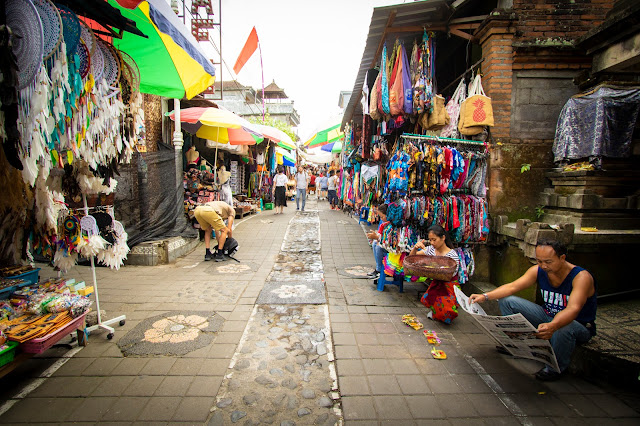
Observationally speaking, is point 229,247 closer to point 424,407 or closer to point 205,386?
point 205,386

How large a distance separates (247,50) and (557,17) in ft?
29.6

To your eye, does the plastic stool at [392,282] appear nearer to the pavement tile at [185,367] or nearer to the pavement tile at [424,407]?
the pavement tile at [424,407]

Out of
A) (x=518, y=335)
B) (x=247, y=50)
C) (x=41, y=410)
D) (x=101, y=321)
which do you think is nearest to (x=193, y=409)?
(x=41, y=410)

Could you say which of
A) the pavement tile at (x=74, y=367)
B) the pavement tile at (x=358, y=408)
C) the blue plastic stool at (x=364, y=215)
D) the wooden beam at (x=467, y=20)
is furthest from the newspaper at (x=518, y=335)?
the blue plastic stool at (x=364, y=215)

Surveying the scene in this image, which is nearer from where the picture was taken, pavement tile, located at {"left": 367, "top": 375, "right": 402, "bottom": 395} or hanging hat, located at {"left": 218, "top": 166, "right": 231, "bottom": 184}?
pavement tile, located at {"left": 367, "top": 375, "right": 402, "bottom": 395}

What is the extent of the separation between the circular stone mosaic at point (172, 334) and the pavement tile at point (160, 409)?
68 centimetres

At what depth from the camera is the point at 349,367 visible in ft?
10.2

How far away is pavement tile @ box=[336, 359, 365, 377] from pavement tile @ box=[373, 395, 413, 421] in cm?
35

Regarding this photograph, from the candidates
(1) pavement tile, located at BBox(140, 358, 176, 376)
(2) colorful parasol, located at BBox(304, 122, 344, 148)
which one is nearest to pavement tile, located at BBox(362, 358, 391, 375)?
(1) pavement tile, located at BBox(140, 358, 176, 376)

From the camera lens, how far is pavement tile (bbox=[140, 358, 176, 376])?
9.79ft

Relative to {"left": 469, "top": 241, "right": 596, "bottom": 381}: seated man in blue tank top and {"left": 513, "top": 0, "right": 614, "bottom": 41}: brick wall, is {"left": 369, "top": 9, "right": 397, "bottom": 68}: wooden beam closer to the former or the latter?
{"left": 513, "top": 0, "right": 614, "bottom": 41}: brick wall

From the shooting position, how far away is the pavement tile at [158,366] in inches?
117

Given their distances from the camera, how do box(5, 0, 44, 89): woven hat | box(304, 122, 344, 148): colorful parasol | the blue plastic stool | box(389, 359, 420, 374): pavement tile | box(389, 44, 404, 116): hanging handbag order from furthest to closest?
1. box(304, 122, 344, 148): colorful parasol
2. the blue plastic stool
3. box(389, 44, 404, 116): hanging handbag
4. box(389, 359, 420, 374): pavement tile
5. box(5, 0, 44, 89): woven hat

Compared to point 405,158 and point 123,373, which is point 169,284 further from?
point 405,158
